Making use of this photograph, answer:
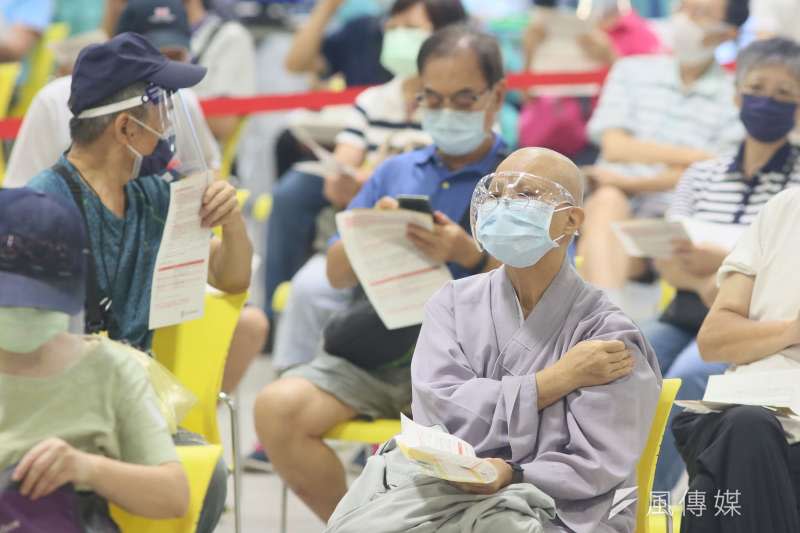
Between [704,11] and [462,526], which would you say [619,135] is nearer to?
[704,11]

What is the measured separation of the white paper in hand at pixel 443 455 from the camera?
2.71 metres

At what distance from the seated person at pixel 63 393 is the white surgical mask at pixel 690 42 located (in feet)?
11.0

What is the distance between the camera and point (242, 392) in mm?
5910

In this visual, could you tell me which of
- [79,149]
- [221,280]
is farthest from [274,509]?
[79,149]

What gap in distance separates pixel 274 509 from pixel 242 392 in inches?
51.2

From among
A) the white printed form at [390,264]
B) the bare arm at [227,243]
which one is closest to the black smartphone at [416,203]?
the white printed form at [390,264]

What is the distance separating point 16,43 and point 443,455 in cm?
449

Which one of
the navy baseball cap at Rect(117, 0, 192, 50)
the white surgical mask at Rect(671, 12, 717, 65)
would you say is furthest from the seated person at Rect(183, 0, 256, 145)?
the white surgical mask at Rect(671, 12, 717, 65)

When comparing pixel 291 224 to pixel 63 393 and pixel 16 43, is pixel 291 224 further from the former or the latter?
pixel 63 393

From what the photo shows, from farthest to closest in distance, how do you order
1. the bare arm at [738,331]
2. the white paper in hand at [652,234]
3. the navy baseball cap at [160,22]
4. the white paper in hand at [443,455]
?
the navy baseball cap at [160,22], the white paper in hand at [652,234], the bare arm at [738,331], the white paper in hand at [443,455]

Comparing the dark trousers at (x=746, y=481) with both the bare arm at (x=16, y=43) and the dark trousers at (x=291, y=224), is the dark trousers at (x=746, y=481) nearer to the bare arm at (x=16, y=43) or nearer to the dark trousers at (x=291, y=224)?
the dark trousers at (x=291, y=224)

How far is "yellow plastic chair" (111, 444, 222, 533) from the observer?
2.92 meters

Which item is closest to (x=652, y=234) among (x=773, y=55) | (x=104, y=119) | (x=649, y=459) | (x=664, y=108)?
(x=773, y=55)

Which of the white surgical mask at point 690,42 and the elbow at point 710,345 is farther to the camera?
the white surgical mask at point 690,42
